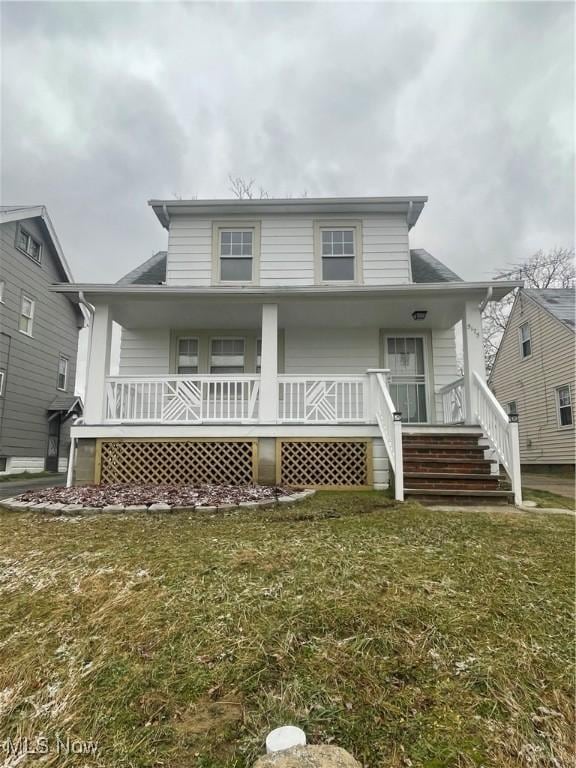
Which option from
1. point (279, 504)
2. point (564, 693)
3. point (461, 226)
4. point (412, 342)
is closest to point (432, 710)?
point (564, 693)

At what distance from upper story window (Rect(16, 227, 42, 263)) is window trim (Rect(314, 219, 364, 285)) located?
9791 millimetres

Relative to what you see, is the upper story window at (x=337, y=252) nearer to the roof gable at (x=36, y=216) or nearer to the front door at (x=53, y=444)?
the roof gable at (x=36, y=216)

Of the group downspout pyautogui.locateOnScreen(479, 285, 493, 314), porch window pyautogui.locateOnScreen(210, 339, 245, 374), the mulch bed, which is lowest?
the mulch bed

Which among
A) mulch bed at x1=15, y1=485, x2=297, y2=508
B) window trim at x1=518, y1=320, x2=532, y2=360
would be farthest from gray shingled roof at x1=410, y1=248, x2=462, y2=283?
window trim at x1=518, y1=320, x2=532, y2=360

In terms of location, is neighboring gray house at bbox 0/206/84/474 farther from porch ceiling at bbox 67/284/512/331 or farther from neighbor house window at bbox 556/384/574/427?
neighbor house window at bbox 556/384/574/427

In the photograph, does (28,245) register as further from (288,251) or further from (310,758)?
(310,758)

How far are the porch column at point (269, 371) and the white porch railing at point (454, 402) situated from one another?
3466mm

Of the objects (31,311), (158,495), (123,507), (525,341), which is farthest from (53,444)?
(525,341)

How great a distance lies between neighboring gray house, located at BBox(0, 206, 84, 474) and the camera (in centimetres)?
1238

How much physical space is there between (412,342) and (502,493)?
4356mm

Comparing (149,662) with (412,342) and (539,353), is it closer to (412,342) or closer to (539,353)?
(412,342)

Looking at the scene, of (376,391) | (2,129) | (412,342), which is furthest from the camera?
(2,129)

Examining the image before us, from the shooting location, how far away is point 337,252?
357 inches

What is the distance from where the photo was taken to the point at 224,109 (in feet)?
43.4
